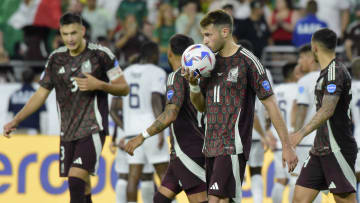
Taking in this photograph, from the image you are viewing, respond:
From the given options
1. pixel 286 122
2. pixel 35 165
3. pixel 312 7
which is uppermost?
pixel 312 7

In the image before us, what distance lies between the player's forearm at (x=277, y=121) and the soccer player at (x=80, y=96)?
2.20 meters

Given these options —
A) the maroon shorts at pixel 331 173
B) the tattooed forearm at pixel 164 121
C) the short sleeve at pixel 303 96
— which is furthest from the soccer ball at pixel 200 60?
the short sleeve at pixel 303 96

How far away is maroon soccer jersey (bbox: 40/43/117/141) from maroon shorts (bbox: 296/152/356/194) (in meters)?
2.42

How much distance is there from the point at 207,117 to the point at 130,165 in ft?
14.3

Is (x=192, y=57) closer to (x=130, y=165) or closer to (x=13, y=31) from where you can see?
(x=130, y=165)

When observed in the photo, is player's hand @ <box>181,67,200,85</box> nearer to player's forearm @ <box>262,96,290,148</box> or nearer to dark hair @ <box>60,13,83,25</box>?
player's forearm @ <box>262,96,290,148</box>

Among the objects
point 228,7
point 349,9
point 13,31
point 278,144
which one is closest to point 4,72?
point 13,31

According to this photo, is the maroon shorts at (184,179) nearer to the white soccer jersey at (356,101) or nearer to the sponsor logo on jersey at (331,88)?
the sponsor logo on jersey at (331,88)

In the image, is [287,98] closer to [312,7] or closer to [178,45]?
[178,45]

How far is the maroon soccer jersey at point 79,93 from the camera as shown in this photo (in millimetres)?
9773

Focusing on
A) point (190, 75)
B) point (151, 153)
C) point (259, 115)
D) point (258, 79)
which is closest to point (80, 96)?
point (190, 75)

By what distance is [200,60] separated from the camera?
8.06 metres

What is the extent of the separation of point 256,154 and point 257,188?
51 cm

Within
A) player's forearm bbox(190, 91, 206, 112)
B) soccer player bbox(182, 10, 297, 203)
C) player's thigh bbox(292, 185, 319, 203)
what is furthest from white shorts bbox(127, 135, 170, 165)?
soccer player bbox(182, 10, 297, 203)
